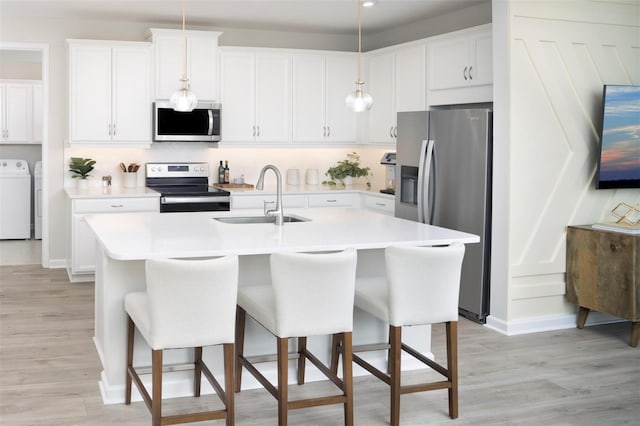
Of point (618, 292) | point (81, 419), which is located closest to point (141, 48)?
point (81, 419)

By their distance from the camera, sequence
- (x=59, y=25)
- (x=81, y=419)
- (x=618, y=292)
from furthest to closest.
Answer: (x=59, y=25) → (x=618, y=292) → (x=81, y=419)

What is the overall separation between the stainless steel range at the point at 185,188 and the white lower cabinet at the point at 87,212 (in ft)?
0.56

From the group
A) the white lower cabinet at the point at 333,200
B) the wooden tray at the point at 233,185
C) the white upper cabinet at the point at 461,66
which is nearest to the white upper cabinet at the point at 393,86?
the white upper cabinet at the point at 461,66

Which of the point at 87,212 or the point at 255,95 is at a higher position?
the point at 255,95

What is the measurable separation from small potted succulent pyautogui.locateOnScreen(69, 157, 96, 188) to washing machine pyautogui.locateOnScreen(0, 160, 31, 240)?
2842 millimetres

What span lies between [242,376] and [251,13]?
12.4 ft

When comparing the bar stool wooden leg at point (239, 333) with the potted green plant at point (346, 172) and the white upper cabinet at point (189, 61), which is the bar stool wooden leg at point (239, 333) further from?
the potted green plant at point (346, 172)

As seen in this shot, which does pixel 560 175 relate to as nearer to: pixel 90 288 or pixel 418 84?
pixel 418 84

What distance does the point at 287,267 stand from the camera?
329cm

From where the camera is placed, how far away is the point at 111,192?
6777 mm

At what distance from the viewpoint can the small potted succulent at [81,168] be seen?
22.7 ft

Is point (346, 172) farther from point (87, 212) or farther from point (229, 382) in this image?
point (229, 382)

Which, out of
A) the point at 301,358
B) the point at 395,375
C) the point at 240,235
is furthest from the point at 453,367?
the point at 240,235

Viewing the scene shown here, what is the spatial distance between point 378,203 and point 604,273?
94.8 inches
